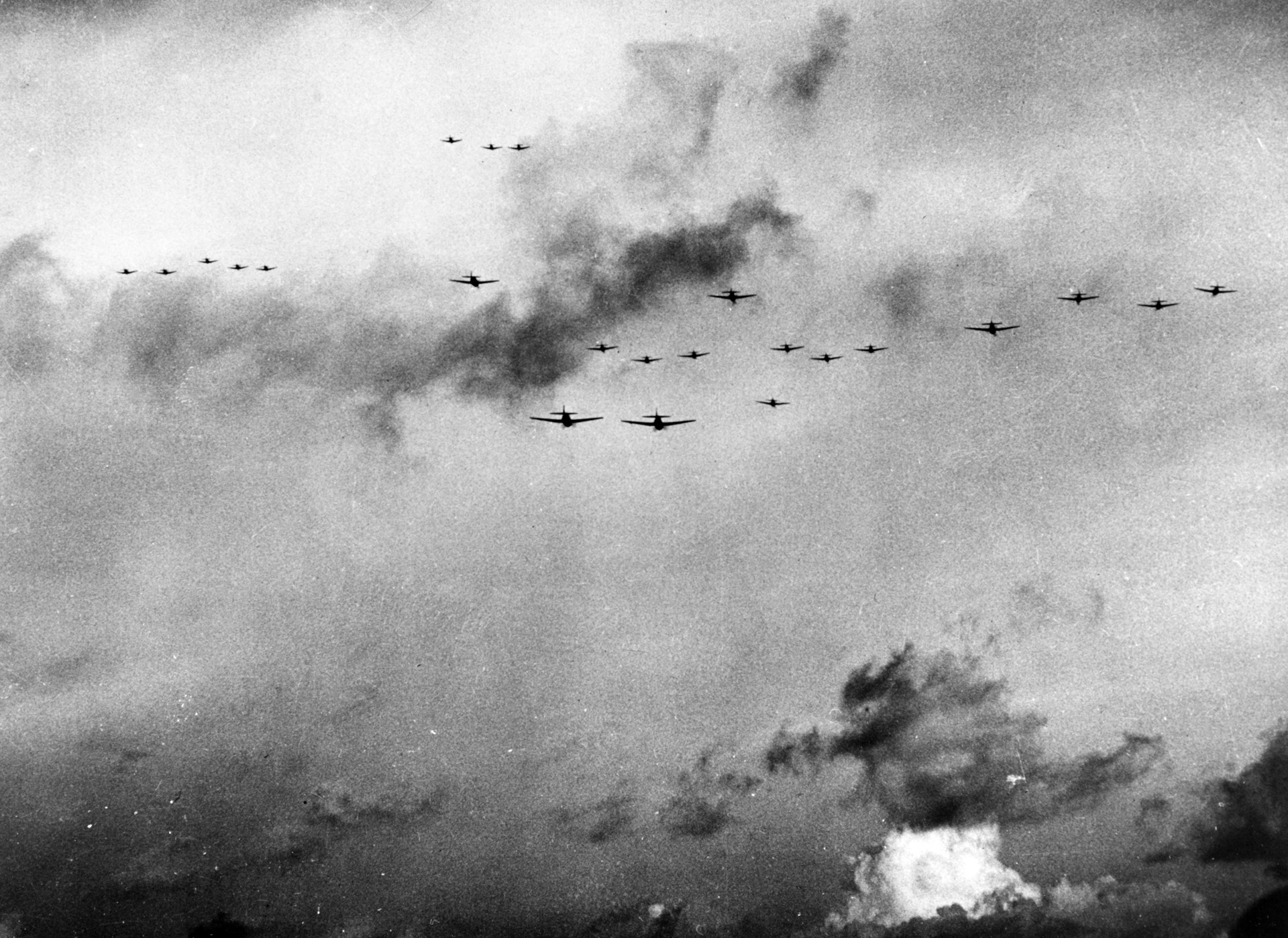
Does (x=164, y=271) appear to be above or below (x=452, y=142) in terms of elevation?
below

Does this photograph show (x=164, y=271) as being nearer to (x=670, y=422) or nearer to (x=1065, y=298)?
(x=670, y=422)

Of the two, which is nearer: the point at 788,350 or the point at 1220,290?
the point at 1220,290

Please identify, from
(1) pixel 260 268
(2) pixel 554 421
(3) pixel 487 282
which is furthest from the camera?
(3) pixel 487 282

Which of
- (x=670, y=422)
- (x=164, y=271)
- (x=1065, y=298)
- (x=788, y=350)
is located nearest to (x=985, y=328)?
(x=1065, y=298)

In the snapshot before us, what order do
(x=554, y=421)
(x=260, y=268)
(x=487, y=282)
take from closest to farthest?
1. (x=554, y=421)
2. (x=260, y=268)
3. (x=487, y=282)

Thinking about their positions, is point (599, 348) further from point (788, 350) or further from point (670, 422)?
point (788, 350)

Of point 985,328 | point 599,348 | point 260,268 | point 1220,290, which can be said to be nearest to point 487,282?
point 599,348

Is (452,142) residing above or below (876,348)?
above

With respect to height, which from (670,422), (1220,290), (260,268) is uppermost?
(1220,290)

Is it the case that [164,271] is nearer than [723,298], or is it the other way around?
[164,271]
